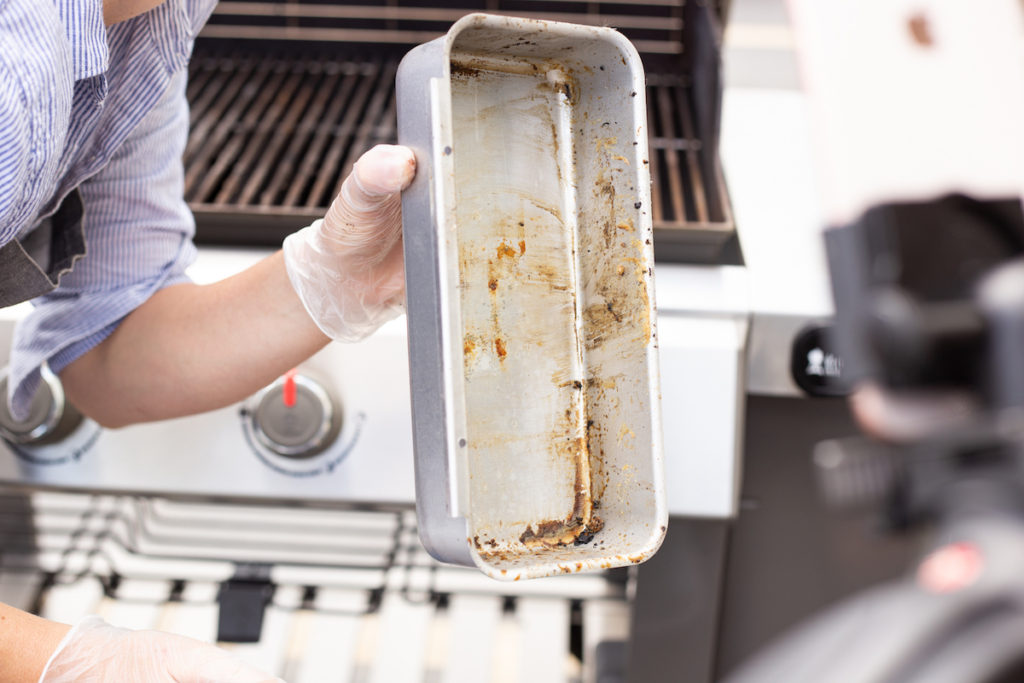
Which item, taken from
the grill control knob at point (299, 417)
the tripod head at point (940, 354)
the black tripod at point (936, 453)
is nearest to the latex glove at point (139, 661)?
the grill control knob at point (299, 417)

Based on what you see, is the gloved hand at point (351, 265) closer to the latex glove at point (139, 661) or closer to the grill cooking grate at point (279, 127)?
the grill cooking grate at point (279, 127)

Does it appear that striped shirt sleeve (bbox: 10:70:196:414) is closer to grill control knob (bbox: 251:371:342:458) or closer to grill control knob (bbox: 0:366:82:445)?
grill control knob (bbox: 0:366:82:445)

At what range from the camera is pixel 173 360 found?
744mm

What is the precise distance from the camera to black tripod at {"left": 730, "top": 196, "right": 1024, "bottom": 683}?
1.07m

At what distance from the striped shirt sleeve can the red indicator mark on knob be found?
0.17m

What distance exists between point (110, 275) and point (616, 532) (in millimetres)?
584

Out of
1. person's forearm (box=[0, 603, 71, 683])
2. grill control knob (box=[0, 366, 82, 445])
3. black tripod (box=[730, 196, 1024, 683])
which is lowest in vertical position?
black tripod (box=[730, 196, 1024, 683])

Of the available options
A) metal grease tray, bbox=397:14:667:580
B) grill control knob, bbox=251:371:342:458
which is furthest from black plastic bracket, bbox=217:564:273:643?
metal grease tray, bbox=397:14:667:580

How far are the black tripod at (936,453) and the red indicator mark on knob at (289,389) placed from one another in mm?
625

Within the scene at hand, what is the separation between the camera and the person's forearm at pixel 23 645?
0.55 m

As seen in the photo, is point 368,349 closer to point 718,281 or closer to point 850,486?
point 718,281

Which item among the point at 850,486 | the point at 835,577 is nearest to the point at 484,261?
the point at 835,577

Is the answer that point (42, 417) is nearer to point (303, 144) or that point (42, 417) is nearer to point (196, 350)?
point (196, 350)

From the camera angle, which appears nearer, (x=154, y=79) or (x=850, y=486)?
(x=154, y=79)
